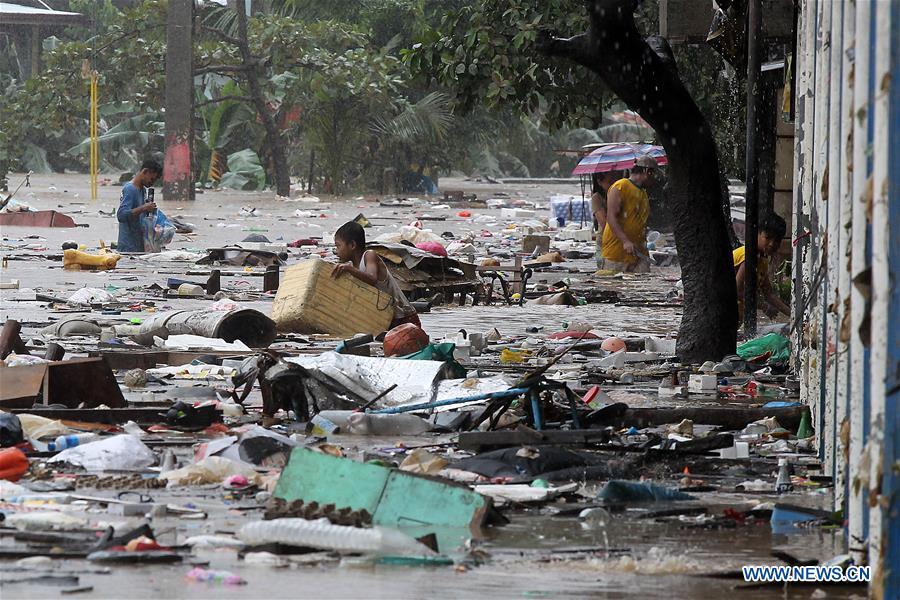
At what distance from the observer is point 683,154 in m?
9.80

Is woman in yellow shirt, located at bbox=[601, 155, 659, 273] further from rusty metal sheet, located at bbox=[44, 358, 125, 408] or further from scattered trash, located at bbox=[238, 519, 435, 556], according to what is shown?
scattered trash, located at bbox=[238, 519, 435, 556]

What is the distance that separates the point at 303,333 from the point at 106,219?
16874 millimetres

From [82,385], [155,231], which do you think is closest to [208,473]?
[82,385]

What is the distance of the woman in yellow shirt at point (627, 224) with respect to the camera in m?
16.8

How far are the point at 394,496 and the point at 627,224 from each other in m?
12.3

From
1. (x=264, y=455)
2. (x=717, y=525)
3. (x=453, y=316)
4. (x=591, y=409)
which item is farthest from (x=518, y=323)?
(x=717, y=525)

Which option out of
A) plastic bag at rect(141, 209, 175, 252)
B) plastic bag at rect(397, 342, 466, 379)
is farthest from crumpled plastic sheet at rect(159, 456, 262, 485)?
plastic bag at rect(141, 209, 175, 252)

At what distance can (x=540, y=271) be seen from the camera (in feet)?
60.8

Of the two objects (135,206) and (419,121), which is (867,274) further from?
(419,121)

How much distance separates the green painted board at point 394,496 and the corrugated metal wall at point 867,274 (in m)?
1.28

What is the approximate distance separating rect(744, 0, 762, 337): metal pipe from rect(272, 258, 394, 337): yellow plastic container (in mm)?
2678

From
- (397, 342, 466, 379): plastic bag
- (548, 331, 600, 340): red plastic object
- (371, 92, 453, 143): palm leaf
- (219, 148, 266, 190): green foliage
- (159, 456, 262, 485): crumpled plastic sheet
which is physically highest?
(371, 92, 453, 143): palm leaf

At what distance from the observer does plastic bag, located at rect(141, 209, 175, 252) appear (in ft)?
62.2

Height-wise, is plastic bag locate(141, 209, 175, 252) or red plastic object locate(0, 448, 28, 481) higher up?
plastic bag locate(141, 209, 175, 252)
